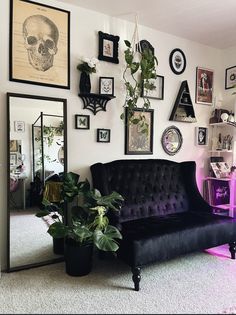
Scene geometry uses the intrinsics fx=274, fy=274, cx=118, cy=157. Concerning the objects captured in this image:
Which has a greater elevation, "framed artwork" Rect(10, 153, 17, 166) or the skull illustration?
the skull illustration

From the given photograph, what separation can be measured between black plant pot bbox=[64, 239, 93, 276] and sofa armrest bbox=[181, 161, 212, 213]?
1396mm

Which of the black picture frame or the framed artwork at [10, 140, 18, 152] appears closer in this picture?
the framed artwork at [10, 140, 18, 152]

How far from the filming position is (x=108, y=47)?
2936 mm

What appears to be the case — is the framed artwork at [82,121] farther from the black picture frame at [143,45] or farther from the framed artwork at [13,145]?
the black picture frame at [143,45]

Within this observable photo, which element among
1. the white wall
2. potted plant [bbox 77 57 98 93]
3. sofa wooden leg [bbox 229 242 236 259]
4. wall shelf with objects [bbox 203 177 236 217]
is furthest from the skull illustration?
sofa wooden leg [bbox 229 242 236 259]

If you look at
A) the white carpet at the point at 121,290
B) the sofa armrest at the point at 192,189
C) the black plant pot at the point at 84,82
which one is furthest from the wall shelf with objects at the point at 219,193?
the black plant pot at the point at 84,82

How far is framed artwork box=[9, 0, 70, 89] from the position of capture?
2473mm

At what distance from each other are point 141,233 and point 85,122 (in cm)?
125

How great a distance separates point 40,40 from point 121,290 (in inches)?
92.0

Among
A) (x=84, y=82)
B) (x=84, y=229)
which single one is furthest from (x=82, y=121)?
(x=84, y=229)

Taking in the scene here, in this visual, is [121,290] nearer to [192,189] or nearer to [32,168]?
[32,168]

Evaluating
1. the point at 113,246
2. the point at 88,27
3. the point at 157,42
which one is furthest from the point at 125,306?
the point at 157,42

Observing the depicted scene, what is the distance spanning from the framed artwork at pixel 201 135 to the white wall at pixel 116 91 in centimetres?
7

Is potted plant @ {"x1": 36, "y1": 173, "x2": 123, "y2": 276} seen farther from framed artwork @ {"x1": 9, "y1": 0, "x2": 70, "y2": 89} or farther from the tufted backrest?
framed artwork @ {"x1": 9, "y1": 0, "x2": 70, "y2": 89}
